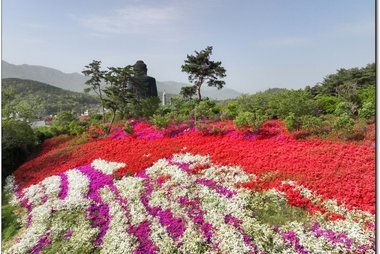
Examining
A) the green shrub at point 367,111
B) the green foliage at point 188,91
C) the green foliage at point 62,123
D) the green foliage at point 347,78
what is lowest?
the green foliage at point 62,123

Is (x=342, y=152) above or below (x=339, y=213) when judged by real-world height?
above

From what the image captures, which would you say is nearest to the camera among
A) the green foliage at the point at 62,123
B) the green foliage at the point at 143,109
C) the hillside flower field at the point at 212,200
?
the hillside flower field at the point at 212,200

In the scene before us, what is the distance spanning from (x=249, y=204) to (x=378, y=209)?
300cm

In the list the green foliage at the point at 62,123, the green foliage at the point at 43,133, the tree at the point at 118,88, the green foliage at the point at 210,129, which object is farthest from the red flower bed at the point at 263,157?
the green foliage at the point at 62,123

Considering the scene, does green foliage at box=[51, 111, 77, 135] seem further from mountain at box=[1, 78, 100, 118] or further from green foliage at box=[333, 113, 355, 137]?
mountain at box=[1, 78, 100, 118]

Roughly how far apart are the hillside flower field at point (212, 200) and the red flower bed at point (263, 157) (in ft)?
0.13

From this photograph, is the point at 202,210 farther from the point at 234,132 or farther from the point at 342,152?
the point at 234,132

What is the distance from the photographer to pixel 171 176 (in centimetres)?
1018

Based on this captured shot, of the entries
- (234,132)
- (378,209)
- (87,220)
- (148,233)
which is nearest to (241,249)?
(148,233)

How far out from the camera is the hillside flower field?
263 inches

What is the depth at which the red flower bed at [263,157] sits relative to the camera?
26.3 feet

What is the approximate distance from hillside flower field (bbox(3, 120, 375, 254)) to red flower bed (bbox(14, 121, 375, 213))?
0.13 feet

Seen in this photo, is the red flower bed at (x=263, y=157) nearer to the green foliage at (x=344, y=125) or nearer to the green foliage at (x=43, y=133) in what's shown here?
the green foliage at (x=344, y=125)

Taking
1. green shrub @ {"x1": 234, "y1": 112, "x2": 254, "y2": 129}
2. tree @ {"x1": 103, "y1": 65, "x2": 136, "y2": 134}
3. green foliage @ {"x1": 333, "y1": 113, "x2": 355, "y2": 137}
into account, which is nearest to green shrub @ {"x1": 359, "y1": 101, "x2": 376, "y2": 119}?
→ green foliage @ {"x1": 333, "y1": 113, "x2": 355, "y2": 137}
